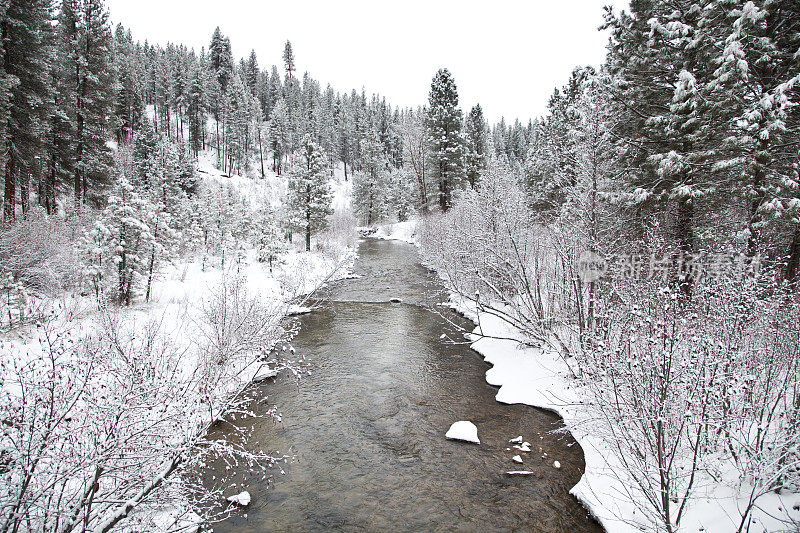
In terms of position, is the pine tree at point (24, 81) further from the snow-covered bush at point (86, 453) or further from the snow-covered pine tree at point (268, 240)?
the snow-covered bush at point (86, 453)

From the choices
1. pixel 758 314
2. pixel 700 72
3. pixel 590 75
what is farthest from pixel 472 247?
pixel 758 314

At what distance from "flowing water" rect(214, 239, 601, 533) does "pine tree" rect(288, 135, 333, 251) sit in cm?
1873

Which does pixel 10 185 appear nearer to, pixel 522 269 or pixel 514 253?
pixel 514 253

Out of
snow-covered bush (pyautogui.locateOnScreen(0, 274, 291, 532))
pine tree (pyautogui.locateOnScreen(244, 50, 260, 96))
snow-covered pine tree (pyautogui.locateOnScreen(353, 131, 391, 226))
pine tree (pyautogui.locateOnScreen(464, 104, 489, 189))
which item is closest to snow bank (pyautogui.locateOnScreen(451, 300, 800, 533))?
snow-covered bush (pyautogui.locateOnScreen(0, 274, 291, 532))

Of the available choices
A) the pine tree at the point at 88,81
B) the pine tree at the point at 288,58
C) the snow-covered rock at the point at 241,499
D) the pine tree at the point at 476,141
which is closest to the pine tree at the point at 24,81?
the pine tree at the point at 88,81

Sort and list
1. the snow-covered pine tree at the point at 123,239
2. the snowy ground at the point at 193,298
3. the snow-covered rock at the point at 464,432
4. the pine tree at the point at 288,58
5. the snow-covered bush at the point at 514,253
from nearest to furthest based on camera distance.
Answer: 1. the snow-covered rock at the point at 464,432
2. the snowy ground at the point at 193,298
3. the snow-covered bush at the point at 514,253
4. the snow-covered pine tree at the point at 123,239
5. the pine tree at the point at 288,58

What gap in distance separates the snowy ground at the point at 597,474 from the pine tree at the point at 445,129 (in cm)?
2263

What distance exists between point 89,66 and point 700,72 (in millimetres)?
27933

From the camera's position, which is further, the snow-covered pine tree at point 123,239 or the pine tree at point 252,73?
the pine tree at point 252,73

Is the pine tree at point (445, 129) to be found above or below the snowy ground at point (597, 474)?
above

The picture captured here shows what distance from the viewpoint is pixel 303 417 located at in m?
9.66

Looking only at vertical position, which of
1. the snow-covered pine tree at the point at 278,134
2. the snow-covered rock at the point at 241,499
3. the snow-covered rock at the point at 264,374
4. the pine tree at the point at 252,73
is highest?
the pine tree at the point at 252,73

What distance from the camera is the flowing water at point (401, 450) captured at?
6.64 meters

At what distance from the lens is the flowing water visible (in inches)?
261
